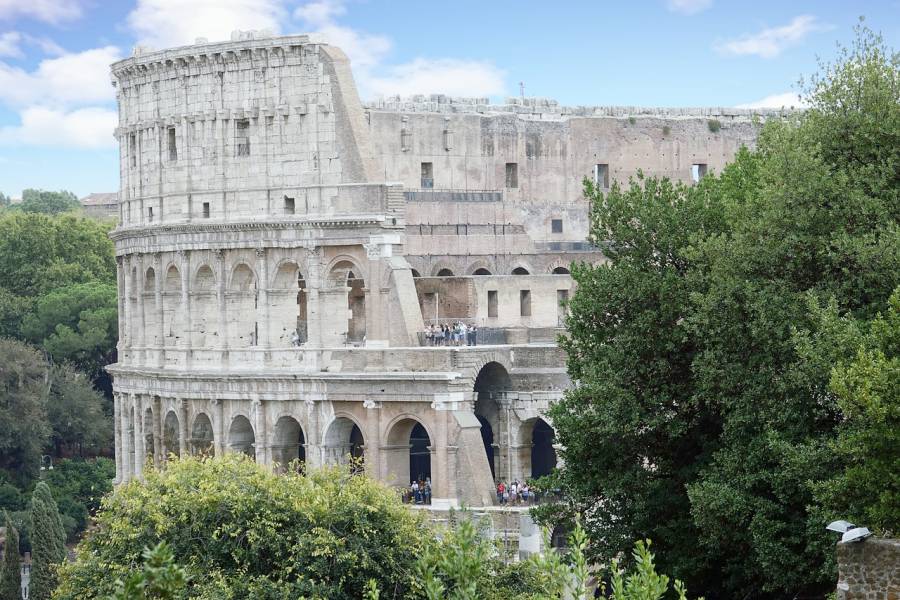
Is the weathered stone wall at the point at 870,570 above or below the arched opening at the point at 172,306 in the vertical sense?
below

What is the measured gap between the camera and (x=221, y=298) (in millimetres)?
58906

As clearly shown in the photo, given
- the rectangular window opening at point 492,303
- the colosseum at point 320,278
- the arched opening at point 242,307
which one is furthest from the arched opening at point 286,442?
the rectangular window opening at point 492,303

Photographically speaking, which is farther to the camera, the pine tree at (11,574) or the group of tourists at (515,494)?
the pine tree at (11,574)

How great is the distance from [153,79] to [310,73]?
6.97 metres

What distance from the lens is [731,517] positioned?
32656mm

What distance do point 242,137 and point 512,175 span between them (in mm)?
12409

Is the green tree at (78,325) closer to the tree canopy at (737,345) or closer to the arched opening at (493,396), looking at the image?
the arched opening at (493,396)

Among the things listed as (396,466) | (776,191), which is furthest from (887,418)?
(396,466)

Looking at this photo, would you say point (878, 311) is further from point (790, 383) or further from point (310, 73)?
point (310, 73)

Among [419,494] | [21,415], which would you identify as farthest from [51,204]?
[419,494]

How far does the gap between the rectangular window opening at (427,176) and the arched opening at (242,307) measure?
8208 mm

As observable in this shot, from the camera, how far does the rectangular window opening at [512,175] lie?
219ft

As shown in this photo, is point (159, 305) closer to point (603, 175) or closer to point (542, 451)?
point (542, 451)

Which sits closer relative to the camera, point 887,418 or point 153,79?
point 887,418
